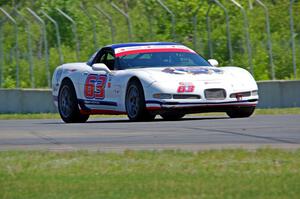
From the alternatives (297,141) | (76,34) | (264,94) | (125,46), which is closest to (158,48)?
(125,46)

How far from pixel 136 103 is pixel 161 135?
3.42 meters

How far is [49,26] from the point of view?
3172cm

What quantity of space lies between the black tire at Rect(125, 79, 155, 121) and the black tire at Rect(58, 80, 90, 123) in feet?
6.08

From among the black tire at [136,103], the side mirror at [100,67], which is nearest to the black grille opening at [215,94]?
the black tire at [136,103]

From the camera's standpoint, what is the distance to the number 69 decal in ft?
59.8

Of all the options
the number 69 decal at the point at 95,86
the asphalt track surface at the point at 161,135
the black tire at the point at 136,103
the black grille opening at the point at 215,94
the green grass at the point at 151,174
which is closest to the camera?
the green grass at the point at 151,174

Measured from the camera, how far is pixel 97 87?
18.4m

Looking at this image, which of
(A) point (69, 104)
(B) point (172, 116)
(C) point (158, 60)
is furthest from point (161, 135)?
(A) point (69, 104)

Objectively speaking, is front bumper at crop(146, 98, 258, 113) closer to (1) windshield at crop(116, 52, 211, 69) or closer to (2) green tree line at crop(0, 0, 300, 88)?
(1) windshield at crop(116, 52, 211, 69)

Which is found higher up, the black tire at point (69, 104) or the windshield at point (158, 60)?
the windshield at point (158, 60)

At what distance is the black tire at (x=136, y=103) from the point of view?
1697cm

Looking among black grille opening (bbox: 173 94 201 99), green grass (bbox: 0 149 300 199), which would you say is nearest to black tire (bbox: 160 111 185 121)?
black grille opening (bbox: 173 94 201 99)

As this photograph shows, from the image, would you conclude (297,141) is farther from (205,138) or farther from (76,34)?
(76,34)

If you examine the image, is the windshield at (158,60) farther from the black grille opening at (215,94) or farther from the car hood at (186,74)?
the black grille opening at (215,94)
